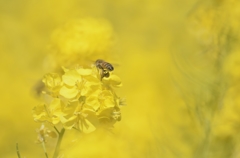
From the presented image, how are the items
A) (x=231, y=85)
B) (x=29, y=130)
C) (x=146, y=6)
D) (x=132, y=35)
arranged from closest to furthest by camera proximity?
(x=231, y=85) → (x=29, y=130) → (x=132, y=35) → (x=146, y=6)

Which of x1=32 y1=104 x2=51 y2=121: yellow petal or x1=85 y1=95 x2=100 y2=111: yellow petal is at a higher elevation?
x1=85 y1=95 x2=100 y2=111: yellow petal

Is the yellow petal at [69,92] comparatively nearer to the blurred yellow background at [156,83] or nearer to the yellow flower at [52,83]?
the yellow flower at [52,83]

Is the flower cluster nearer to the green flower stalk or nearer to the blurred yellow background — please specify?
the green flower stalk

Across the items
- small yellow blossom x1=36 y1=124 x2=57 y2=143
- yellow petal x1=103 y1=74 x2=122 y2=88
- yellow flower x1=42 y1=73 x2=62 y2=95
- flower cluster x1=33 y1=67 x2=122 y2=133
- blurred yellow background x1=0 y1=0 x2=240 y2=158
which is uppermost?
blurred yellow background x1=0 y1=0 x2=240 y2=158

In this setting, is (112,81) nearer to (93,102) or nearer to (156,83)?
(93,102)

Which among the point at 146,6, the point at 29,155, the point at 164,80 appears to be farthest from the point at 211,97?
the point at 146,6

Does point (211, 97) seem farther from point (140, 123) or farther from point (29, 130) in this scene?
point (29, 130)

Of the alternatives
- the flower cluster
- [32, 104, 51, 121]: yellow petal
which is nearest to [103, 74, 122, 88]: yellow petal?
the flower cluster
